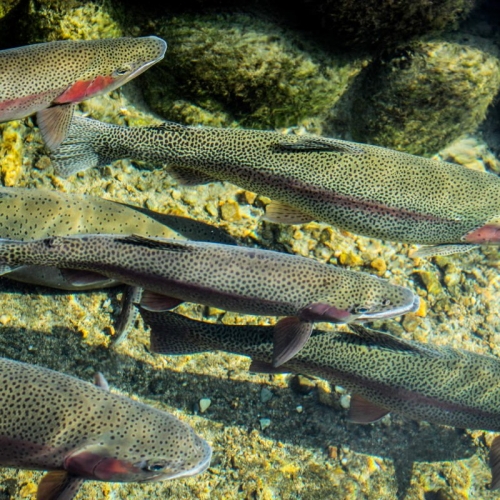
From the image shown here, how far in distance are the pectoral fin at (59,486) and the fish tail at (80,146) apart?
2.50 m

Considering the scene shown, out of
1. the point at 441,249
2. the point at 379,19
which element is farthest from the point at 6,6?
the point at 441,249

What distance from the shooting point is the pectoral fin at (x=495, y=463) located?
181 inches

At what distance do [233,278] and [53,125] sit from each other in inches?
78.4

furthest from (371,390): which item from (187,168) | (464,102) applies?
(464,102)

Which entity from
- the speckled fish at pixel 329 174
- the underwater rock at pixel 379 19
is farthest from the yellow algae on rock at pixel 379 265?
the underwater rock at pixel 379 19

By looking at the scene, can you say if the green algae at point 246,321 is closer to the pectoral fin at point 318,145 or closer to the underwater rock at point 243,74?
the underwater rock at point 243,74

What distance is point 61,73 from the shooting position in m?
4.32

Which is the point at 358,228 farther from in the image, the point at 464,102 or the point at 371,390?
the point at 464,102

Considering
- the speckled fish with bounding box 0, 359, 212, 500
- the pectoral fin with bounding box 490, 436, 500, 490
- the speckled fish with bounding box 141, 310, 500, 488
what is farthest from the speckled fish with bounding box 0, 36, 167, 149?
the pectoral fin with bounding box 490, 436, 500, 490

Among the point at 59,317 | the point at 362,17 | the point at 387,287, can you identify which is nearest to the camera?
the point at 387,287

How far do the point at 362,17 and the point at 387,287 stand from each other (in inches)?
109

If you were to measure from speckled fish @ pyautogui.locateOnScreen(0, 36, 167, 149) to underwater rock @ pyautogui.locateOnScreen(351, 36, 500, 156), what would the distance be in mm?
2425

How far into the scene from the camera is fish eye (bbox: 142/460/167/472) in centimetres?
330

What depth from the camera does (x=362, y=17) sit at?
17.1 ft
